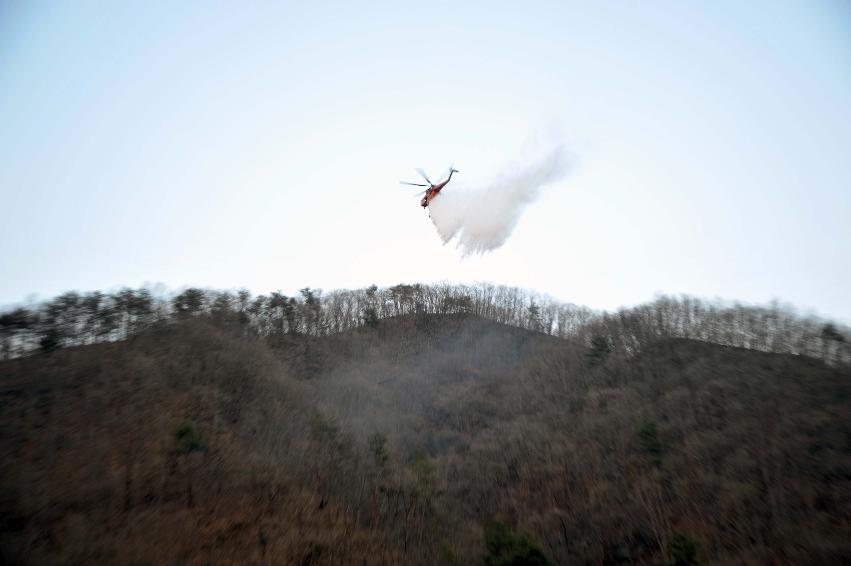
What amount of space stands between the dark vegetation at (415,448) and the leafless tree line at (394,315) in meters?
0.16

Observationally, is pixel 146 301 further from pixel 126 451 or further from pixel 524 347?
pixel 524 347

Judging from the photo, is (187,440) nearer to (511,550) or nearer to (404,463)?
(404,463)

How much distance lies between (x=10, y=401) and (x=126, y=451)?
5.39 m

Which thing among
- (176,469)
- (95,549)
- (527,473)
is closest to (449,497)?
(527,473)

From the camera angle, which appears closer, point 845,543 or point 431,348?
point 845,543

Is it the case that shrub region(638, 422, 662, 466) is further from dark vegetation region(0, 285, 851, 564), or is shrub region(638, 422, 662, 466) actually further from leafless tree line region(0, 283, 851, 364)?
leafless tree line region(0, 283, 851, 364)

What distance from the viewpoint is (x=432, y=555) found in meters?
13.1

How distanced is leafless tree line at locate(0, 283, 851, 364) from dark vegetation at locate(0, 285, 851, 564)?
16 centimetres

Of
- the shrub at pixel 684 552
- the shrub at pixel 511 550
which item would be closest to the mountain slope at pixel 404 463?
the shrub at pixel 684 552

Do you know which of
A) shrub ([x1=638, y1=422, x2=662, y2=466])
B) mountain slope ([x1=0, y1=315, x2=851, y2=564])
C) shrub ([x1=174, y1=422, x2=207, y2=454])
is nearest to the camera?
mountain slope ([x1=0, y1=315, x2=851, y2=564])

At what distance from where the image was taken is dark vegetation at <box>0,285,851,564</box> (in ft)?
40.2

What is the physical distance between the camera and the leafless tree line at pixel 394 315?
910 inches

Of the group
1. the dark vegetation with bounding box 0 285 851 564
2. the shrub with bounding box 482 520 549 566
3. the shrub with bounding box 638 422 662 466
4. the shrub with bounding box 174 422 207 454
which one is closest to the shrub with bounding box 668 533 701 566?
the dark vegetation with bounding box 0 285 851 564

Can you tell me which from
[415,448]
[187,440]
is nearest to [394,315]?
[415,448]
